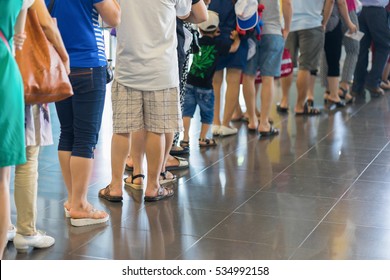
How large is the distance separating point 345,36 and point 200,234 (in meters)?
5.16

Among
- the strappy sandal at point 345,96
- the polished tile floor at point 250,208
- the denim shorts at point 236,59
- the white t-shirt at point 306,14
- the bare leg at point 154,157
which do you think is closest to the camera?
the polished tile floor at point 250,208

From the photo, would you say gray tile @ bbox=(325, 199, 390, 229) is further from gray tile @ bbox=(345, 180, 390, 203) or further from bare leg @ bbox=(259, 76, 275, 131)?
bare leg @ bbox=(259, 76, 275, 131)

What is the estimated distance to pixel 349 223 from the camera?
418cm

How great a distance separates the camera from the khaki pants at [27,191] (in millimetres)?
3570

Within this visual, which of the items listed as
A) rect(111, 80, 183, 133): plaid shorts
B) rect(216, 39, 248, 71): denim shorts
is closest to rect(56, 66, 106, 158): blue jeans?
rect(111, 80, 183, 133): plaid shorts

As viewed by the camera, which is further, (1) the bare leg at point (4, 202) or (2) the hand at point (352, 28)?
(2) the hand at point (352, 28)

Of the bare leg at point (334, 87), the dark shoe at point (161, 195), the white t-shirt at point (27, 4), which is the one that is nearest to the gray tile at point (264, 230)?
the dark shoe at point (161, 195)

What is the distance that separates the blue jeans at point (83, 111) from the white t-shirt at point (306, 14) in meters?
4.00

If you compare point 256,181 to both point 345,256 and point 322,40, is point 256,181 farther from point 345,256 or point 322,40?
point 322,40

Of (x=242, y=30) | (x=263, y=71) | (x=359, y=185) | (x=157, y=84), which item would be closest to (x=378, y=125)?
(x=263, y=71)

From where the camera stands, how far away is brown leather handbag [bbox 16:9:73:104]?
3.24 m

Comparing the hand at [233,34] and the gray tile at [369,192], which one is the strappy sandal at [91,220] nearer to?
the gray tile at [369,192]

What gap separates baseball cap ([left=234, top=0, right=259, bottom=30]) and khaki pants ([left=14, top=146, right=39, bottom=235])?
2.87 meters

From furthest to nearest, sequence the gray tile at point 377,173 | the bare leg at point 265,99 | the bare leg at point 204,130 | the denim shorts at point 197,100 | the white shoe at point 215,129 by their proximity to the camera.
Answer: the bare leg at point 265,99, the white shoe at point 215,129, the bare leg at point 204,130, the denim shorts at point 197,100, the gray tile at point 377,173
